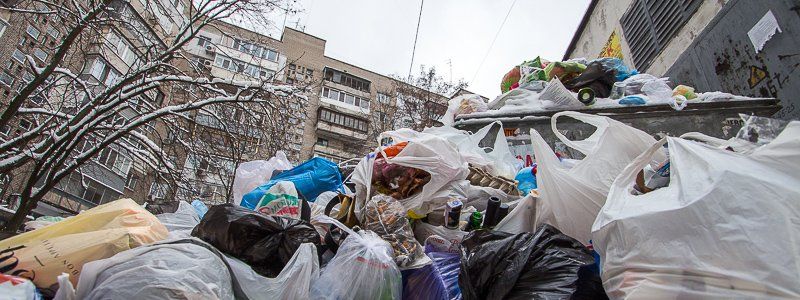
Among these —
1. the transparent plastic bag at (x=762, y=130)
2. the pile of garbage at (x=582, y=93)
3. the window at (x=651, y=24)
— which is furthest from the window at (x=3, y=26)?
the transparent plastic bag at (x=762, y=130)

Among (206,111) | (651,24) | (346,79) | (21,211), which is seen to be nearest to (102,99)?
(206,111)

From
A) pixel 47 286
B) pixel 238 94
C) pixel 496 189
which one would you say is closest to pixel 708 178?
pixel 496 189

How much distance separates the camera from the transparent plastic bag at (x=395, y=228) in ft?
5.74

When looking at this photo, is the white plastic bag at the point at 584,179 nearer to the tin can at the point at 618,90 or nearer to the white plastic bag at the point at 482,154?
the white plastic bag at the point at 482,154

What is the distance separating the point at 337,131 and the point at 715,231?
2475 cm

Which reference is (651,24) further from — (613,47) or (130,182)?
(130,182)

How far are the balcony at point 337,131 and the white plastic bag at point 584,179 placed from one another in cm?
2366

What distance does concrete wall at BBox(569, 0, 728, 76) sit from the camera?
13.3 ft

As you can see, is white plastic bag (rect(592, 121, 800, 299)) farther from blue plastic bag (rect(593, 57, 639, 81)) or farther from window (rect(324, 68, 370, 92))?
window (rect(324, 68, 370, 92))

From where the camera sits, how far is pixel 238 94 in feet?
20.4

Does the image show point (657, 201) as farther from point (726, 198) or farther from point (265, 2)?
point (265, 2)

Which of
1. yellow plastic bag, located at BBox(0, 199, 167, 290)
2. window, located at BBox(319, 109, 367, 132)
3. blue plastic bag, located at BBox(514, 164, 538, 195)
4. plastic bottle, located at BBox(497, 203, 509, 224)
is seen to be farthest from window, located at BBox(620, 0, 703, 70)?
window, located at BBox(319, 109, 367, 132)

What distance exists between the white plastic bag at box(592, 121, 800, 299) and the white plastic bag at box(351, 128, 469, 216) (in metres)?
1.18

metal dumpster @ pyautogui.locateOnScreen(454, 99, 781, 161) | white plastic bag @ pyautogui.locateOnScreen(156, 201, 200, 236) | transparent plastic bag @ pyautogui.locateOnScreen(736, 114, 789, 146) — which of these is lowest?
white plastic bag @ pyautogui.locateOnScreen(156, 201, 200, 236)
